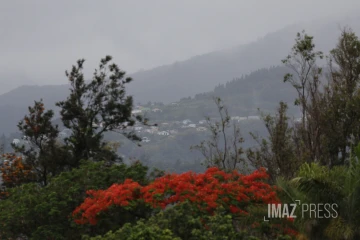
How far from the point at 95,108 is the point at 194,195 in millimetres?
11329

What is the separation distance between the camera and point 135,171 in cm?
1245

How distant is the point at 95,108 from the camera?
750 inches

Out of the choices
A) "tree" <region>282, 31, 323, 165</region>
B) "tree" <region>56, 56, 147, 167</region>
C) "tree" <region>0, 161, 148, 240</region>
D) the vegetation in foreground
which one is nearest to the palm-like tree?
the vegetation in foreground

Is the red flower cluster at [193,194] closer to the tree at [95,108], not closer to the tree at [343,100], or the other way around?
the tree at [343,100]

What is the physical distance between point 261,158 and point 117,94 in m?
7.56

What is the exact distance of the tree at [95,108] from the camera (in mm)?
18594

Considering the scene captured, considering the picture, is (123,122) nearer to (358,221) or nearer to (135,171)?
(135,171)

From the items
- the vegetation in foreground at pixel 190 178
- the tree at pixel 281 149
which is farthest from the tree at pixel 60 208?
the tree at pixel 281 149

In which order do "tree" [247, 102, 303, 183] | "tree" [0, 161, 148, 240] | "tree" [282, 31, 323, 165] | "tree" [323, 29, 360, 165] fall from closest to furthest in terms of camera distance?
"tree" [0, 161, 148, 240], "tree" [323, 29, 360, 165], "tree" [247, 102, 303, 183], "tree" [282, 31, 323, 165]

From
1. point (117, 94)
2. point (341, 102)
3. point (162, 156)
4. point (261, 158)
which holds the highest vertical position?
point (117, 94)

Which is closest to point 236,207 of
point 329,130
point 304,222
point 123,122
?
point 304,222

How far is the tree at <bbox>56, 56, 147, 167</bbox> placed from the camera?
18594 millimetres

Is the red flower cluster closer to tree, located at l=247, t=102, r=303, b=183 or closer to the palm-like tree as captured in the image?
the palm-like tree

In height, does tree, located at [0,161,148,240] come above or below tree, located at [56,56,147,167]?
below
